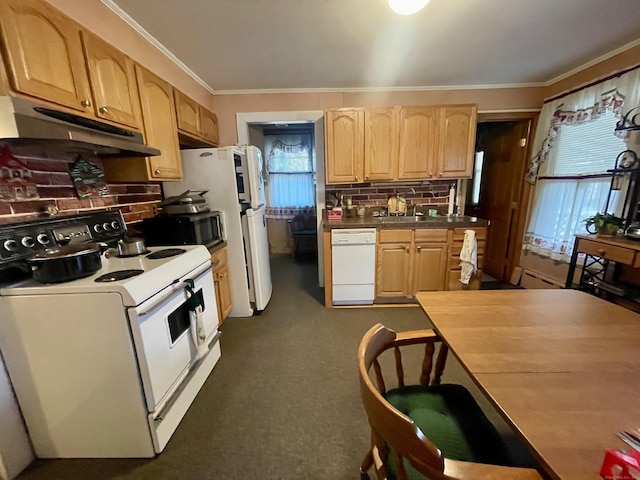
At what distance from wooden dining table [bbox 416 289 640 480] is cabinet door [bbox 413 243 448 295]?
1.46 metres

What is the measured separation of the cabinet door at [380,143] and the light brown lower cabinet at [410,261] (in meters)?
0.72

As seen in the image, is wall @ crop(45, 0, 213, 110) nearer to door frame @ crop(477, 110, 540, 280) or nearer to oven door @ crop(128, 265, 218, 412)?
oven door @ crop(128, 265, 218, 412)

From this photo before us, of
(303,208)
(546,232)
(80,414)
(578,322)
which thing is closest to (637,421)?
(578,322)

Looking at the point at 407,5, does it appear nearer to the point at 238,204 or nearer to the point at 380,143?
the point at 380,143

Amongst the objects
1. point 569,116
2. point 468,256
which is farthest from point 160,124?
point 569,116

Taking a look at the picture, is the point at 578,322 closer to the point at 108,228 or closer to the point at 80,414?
the point at 80,414

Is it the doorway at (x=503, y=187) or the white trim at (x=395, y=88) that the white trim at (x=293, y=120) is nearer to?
the white trim at (x=395, y=88)

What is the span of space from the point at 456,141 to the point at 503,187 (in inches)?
47.6

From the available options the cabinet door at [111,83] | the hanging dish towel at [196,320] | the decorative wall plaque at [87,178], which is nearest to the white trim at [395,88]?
the cabinet door at [111,83]

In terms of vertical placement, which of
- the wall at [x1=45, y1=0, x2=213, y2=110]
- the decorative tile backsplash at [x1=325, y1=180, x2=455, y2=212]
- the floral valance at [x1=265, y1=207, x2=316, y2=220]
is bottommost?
the floral valance at [x1=265, y1=207, x2=316, y2=220]

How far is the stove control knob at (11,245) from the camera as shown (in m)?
1.15

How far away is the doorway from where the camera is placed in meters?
3.21

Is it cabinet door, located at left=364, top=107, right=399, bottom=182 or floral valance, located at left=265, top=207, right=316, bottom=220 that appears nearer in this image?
cabinet door, located at left=364, top=107, right=399, bottom=182

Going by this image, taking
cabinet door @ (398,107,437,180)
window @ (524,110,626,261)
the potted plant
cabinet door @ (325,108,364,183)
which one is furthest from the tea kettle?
cabinet door @ (325,108,364,183)
